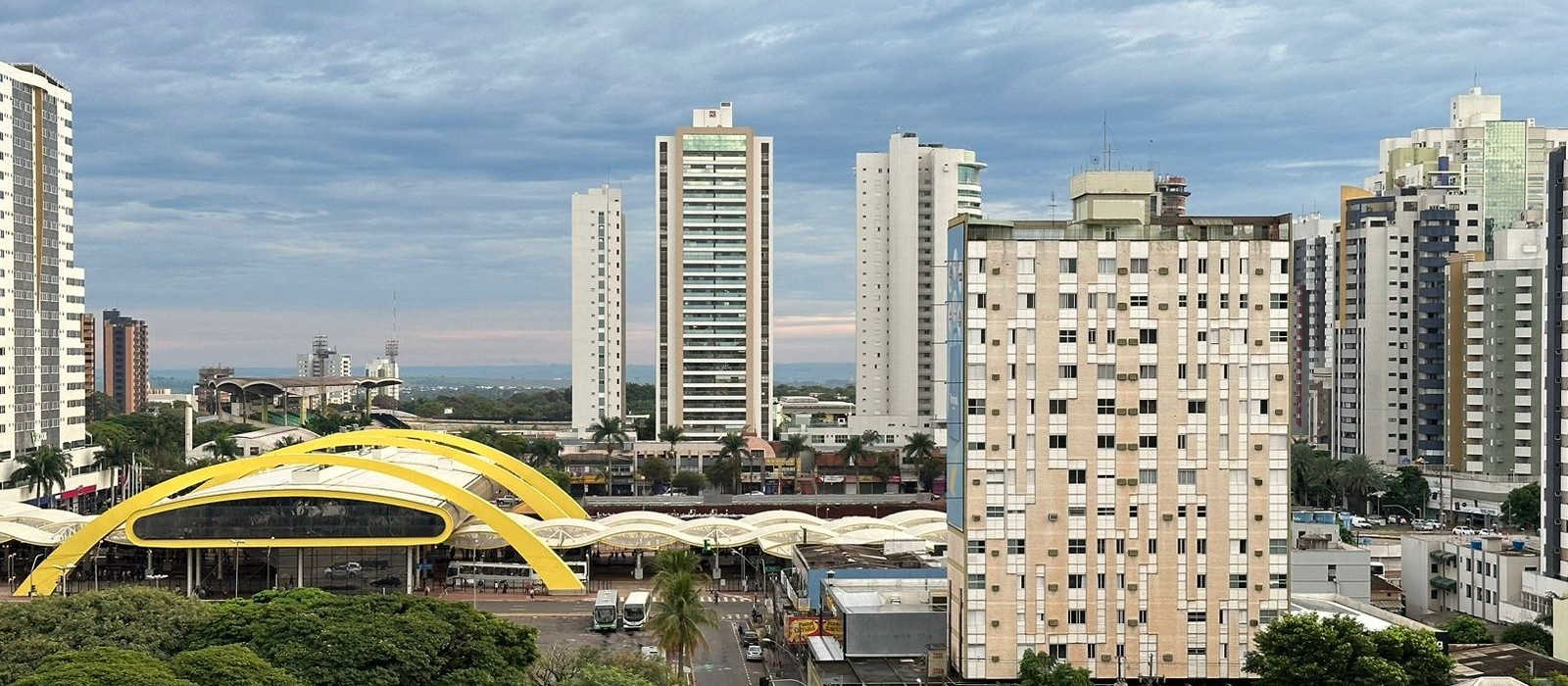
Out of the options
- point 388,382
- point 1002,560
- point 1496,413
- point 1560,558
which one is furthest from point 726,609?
point 388,382

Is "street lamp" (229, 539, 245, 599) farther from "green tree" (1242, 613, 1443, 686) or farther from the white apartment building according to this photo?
"green tree" (1242, 613, 1443, 686)

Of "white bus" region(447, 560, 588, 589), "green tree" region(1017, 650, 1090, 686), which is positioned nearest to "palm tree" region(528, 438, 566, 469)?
"white bus" region(447, 560, 588, 589)

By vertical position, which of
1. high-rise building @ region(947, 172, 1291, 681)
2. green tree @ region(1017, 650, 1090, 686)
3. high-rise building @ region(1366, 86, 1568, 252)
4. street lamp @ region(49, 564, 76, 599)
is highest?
high-rise building @ region(1366, 86, 1568, 252)

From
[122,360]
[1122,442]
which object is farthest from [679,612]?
[122,360]

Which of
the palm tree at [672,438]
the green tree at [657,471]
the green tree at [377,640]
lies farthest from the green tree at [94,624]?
the palm tree at [672,438]

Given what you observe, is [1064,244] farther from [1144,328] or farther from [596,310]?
[596,310]

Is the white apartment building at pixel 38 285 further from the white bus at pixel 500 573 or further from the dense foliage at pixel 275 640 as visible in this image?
the dense foliage at pixel 275 640
